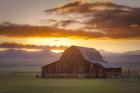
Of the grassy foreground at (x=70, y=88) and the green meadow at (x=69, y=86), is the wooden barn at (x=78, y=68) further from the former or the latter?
the grassy foreground at (x=70, y=88)

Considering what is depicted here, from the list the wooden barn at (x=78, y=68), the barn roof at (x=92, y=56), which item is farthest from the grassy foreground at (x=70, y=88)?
the barn roof at (x=92, y=56)

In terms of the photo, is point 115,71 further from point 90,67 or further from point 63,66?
point 63,66

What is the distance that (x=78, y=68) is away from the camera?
3088 inches

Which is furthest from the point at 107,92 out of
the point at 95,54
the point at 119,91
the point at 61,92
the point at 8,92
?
the point at 95,54

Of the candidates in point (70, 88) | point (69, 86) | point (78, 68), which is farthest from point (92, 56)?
point (70, 88)

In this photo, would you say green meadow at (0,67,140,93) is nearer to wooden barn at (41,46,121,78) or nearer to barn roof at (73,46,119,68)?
wooden barn at (41,46,121,78)

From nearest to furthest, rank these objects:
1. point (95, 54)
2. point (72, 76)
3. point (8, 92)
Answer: point (8, 92), point (72, 76), point (95, 54)

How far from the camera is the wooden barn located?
249ft

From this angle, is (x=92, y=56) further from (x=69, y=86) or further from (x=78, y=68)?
(x=69, y=86)

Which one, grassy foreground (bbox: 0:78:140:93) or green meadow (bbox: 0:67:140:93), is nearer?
grassy foreground (bbox: 0:78:140:93)

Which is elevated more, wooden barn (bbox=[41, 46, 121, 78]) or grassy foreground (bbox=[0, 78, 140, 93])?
wooden barn (bbox=[41, 46, 121, 78])

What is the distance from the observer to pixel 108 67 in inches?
3071

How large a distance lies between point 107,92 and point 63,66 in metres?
40.8

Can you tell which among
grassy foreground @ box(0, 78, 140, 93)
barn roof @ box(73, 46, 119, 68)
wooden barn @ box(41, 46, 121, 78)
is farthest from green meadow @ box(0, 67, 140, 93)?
barn roof @ box(73, 46, 119, 68)
